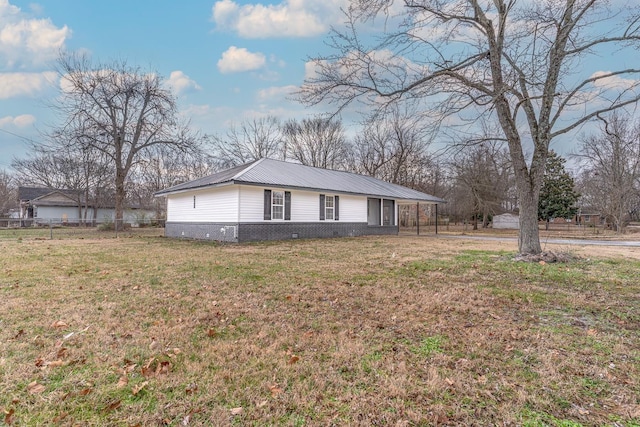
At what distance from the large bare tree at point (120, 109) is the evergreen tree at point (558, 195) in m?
31.7

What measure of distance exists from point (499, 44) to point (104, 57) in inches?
954

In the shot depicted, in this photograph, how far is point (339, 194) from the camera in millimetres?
17219

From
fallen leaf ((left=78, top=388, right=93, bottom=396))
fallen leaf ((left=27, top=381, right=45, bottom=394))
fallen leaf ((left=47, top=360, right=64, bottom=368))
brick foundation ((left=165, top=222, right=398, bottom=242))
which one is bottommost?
fallen leaf ((left=78, top=388, right=93, bottom=396))

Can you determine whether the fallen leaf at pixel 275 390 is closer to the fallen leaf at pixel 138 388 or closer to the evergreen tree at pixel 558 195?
the fallen leaf at pixel 138 388

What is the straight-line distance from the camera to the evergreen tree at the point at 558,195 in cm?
3008

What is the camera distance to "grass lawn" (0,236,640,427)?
2.07 m

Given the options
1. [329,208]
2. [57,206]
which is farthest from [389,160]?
[57,206]

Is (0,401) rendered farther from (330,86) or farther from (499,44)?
(499,44)

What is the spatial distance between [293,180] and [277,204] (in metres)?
1.62

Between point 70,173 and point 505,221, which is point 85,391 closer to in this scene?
point 70,173

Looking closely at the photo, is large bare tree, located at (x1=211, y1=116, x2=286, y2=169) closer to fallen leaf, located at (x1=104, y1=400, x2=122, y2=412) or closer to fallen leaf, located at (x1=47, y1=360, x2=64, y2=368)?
fallen leaf, located at (x1=47, y1=360, x2=64, y2=368)

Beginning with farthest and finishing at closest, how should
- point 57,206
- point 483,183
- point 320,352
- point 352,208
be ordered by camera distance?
point 57,206 < point 483,183 < point 352,208 < point 320,352

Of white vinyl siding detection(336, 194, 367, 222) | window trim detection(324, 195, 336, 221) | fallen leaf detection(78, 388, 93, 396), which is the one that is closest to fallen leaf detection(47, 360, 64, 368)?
fallen leaf detection(78, 388, 93, 396)

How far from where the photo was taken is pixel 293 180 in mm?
15719
